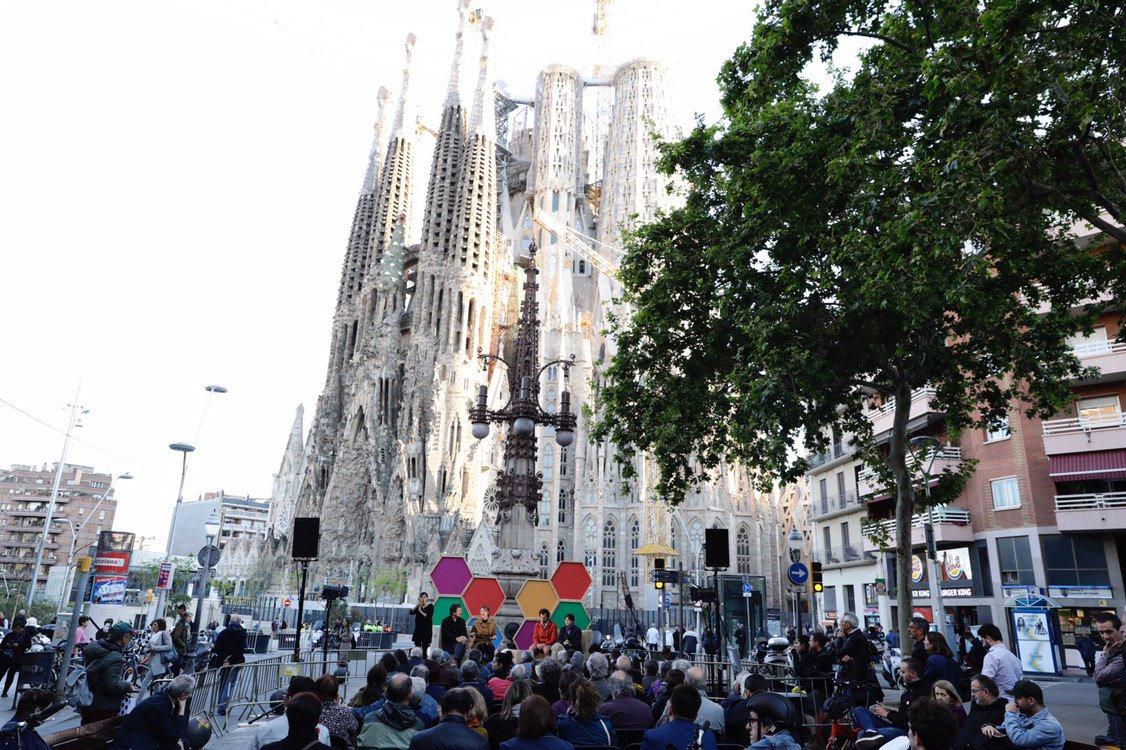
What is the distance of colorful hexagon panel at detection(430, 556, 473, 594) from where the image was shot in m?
14.8

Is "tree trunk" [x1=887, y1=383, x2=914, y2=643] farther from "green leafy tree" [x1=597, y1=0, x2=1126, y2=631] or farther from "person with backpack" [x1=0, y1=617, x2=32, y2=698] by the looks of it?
"person with backpack" [x1=0, y1=617, x2=32, y2=698]

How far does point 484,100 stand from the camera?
78.9 metres

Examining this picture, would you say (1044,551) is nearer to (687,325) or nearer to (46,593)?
(687,325)

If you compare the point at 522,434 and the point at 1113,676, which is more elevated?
the point at 522,434

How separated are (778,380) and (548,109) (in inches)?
2942

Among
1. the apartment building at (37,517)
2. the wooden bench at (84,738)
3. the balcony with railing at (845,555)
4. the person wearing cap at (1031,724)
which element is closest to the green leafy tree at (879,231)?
the person wearing cap at (1031,724)

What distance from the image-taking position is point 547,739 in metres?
5.03

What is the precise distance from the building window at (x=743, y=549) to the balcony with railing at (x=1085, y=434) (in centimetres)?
4095

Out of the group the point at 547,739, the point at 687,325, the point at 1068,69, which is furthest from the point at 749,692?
the point at 687,325

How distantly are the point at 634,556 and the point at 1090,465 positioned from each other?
43.2 meters

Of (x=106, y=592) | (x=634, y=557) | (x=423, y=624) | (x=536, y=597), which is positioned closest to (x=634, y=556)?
(x=634, y=557)

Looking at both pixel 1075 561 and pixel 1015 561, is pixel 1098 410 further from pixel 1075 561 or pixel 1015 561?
pixel 1015 561

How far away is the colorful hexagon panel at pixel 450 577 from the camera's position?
1483cm

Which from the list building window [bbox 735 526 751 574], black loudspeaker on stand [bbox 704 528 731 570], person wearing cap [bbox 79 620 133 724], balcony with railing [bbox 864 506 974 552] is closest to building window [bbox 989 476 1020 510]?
balcony with railing [bbox 864 506 974 552]
